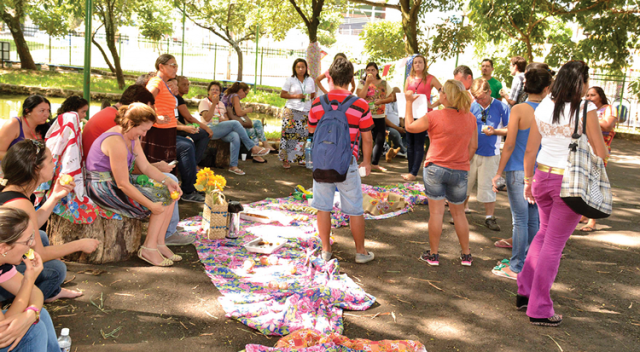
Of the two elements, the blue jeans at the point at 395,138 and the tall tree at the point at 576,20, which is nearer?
the blue jeans at the point at 395,138

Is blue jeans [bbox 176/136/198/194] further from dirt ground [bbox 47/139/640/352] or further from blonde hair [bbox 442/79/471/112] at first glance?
blonde hair [bbox 442/79/471/112]

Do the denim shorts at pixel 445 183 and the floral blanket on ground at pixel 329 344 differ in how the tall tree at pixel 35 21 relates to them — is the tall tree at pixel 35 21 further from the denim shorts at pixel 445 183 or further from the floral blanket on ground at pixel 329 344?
the floral blanket on ground at pixel 329 344

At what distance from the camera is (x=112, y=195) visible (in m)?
4.46

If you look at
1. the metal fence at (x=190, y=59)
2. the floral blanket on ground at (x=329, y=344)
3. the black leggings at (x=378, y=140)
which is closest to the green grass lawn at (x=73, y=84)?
the metal fence at (x=190, y=59)

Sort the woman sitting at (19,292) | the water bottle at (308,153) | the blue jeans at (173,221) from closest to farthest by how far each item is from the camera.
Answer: the woman sitting at (19,292) < the blue jeans at (173,221) < the water bottle at (308,153)

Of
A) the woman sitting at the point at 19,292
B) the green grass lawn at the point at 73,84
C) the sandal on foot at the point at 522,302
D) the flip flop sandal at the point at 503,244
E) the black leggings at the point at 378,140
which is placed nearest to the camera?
the woman sitting at the point at 19,292

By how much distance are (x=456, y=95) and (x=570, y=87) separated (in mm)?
1105

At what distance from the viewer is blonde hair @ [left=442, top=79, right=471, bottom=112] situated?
15.1ft

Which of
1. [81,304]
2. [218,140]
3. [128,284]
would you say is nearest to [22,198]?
[81,304]

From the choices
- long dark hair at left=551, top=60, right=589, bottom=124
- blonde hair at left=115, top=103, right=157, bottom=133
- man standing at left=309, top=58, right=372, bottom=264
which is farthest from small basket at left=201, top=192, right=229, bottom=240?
long dark hair at left=551, top=60, right=589, bottom=124

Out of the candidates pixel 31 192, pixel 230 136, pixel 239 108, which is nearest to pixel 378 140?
pixel 239 108

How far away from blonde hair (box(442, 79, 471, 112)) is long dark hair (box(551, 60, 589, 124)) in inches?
38.5

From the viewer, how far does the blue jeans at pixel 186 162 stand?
6.83 m

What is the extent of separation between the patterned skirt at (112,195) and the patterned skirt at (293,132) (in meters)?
4.38
